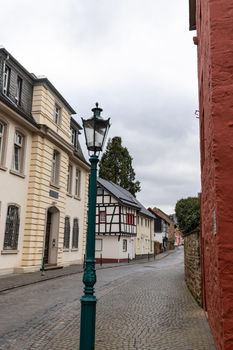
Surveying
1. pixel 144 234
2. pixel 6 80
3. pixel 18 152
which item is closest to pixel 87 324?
pixel 18 152

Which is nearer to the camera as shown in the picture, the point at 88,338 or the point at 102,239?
the point at 88,338

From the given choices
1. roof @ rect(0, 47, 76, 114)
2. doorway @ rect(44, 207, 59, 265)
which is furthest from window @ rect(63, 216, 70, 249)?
roof @ rect(0, 47, 76, 114)

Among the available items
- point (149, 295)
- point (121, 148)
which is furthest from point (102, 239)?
point (149, 295)

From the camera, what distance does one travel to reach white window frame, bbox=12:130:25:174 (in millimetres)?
18719

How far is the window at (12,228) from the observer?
1758 centimetres

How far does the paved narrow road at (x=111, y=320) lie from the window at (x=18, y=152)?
23.1 feet

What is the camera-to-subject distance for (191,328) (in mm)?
7750

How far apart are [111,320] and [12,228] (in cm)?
1056

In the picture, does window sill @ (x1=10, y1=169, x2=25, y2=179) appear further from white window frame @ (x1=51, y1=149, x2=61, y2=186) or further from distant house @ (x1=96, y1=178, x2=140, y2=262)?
distant house @ (x1=96, y1=178, x2=140, y2=262)

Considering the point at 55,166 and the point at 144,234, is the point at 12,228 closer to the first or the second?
the point at 55,166

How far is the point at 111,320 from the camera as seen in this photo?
28.1ft

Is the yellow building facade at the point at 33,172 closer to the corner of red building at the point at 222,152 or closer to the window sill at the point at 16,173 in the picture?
the window sill at the point at 16,173

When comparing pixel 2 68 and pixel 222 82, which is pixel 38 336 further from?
pixel 2 68

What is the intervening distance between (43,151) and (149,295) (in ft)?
34.7
